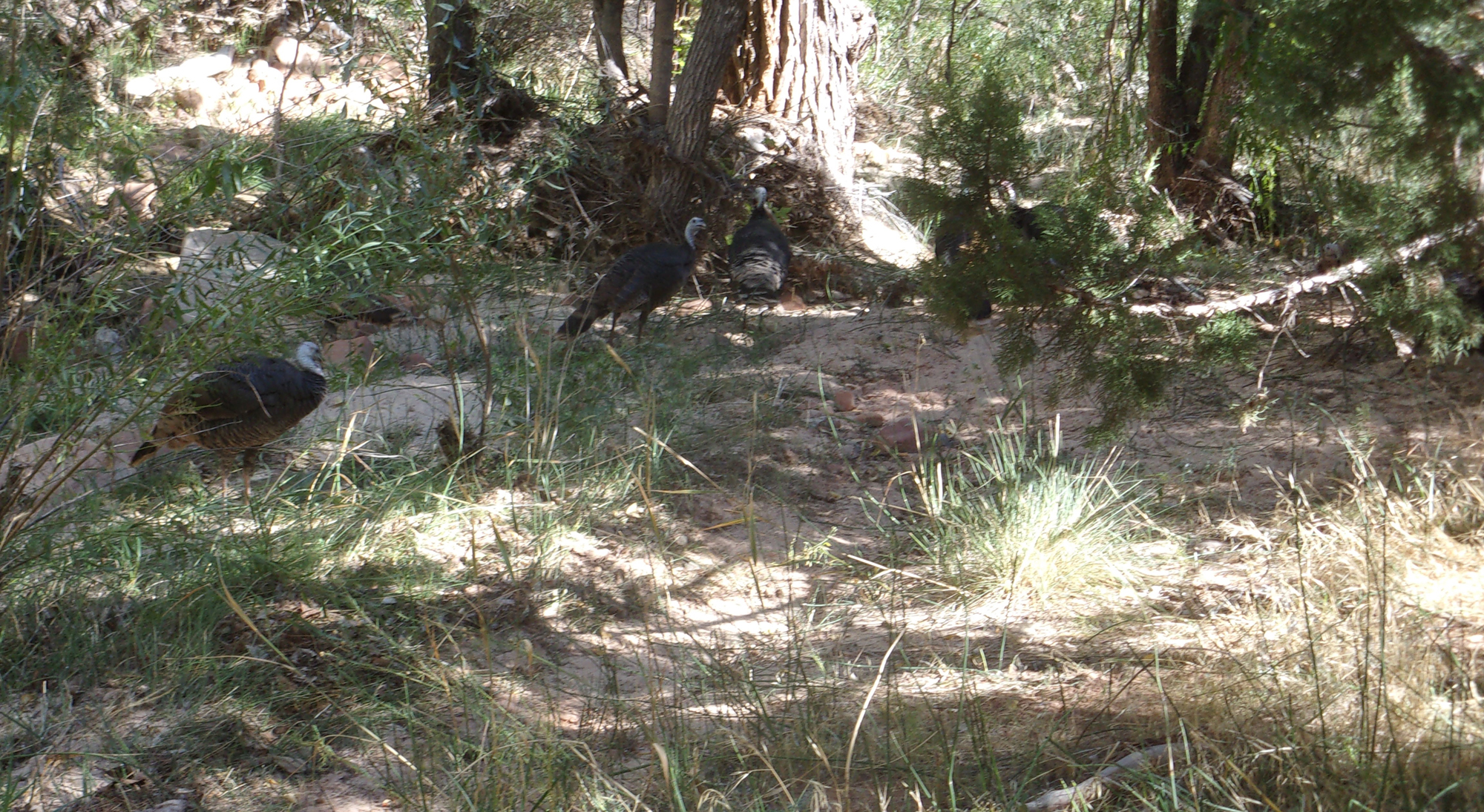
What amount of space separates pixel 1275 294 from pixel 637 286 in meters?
4.15

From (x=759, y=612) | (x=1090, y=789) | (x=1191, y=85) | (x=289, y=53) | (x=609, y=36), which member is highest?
(x=289, y=53)

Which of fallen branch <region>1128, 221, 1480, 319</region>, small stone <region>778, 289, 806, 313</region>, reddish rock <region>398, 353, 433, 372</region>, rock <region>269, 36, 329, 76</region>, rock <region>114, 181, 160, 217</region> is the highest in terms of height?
rock <region>269, 36, 329, 76</region>

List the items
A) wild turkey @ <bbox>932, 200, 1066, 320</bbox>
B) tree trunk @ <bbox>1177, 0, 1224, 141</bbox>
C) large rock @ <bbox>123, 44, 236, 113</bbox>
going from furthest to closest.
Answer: large rock @ <bbox>123, 44, 236, 113</bbox> → tree trunk @ <bbox>1177, 0, 1224, 141</bbox> → wild turkey @ <bbox>932, 200, 1066, 320</bbox>

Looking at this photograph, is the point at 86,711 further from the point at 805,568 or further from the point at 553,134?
the point at 553,134

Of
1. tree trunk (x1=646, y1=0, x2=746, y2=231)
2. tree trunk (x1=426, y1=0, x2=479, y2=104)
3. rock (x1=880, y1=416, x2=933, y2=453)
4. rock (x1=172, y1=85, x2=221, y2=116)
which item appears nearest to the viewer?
rock (x1=880, y1=416, x2=933, y2=453)

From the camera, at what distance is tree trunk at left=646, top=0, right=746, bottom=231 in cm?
739

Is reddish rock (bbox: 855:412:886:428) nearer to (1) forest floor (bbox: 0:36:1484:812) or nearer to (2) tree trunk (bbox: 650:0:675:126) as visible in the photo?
(1) forest floor (bbox: 0:36:1484:812)

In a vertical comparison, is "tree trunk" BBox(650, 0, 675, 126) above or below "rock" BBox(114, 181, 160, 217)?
above

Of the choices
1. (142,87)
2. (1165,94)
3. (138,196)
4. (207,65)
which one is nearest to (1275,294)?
(1165,94)

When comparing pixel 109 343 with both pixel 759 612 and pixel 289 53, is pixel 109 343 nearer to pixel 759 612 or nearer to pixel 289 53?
pixel 759 612

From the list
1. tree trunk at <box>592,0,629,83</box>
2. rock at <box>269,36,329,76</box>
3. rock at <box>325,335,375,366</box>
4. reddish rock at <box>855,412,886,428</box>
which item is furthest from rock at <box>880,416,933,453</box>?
A: rock at <box>269,36,329,76</box>

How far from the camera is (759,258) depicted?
7.04 metres

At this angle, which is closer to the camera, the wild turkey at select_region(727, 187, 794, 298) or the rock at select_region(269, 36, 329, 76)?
the wild turkey at select_region(727, 187, 794, 298)

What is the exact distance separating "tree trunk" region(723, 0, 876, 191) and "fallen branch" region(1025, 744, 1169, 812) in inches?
256
